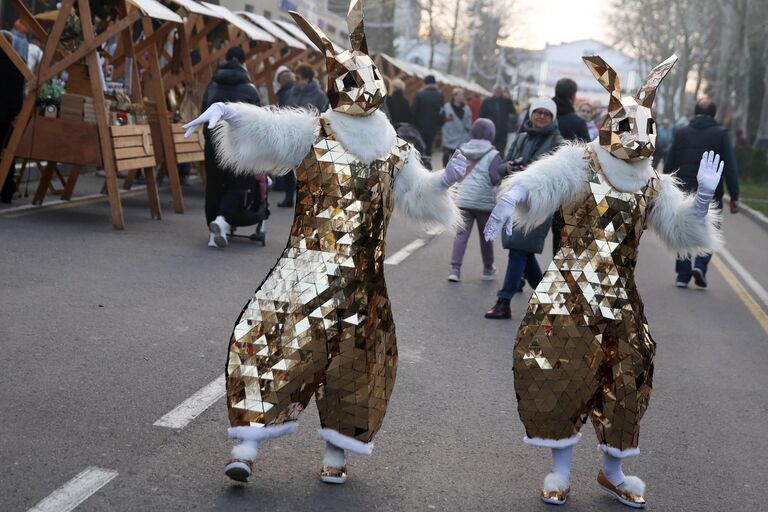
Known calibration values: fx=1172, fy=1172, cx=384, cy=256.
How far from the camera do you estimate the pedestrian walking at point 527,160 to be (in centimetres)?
868

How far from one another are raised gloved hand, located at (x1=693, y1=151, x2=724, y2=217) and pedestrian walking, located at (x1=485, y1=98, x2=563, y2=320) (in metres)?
3.53

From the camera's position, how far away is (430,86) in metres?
20.8

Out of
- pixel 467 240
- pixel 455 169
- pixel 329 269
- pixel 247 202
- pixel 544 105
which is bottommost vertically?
pixel 467 240

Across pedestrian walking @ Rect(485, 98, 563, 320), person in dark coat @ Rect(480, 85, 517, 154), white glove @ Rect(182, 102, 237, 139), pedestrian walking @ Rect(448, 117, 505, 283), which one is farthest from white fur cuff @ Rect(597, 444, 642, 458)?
person in dark coat @ Rect(480, 85, 517, 154)

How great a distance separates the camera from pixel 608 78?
195 inches

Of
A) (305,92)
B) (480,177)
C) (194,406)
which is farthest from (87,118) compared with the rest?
(194,406)

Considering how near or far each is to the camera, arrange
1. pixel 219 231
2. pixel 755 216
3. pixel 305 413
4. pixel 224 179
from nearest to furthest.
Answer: pixel 305 413 < pixel 219 231 < pixel 224 179 < pixel 755 216

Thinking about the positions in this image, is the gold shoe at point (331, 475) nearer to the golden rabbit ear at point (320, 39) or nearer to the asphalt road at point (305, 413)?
the asphalt road at point (305, 413)

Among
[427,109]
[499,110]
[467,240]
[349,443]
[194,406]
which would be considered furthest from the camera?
[499,110]

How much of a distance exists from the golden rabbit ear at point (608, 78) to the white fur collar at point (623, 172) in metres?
0.20

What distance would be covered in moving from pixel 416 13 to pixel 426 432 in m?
76.5

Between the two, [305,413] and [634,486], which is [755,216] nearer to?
[305,413]

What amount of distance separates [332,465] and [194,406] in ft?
3.86

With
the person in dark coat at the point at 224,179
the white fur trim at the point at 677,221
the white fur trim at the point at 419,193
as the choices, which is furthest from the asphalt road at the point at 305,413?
the white fur trim at the point at 677,221
